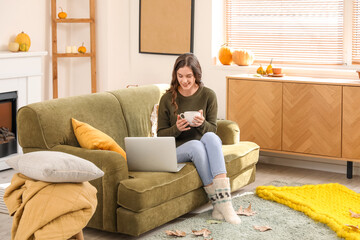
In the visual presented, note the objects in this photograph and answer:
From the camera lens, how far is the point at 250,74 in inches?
228

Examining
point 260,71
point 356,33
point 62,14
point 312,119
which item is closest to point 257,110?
point 260,71

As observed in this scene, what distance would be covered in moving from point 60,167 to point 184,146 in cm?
135

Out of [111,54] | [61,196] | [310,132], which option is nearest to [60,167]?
[61,196]

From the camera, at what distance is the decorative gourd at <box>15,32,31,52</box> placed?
19.1 ft

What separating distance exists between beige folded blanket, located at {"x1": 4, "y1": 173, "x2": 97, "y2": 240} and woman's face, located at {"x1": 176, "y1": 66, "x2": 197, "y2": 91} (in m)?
1.42

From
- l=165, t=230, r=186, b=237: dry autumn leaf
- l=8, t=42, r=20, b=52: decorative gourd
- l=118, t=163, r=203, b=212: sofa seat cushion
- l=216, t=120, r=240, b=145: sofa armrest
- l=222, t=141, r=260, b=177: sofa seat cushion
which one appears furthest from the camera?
l=8, t=42, r=20, b=52: decorative gourd

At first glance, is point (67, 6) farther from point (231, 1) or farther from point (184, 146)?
point (184, 146)

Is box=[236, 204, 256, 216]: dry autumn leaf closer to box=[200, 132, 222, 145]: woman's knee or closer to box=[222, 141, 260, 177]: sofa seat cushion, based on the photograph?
box=[222, 141, 260, 177]: sofa seat cushion

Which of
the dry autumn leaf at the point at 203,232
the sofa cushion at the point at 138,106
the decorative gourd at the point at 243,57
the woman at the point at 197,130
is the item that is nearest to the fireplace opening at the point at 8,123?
the sofa cushion at the point at 138,106

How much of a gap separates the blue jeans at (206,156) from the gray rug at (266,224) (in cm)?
30

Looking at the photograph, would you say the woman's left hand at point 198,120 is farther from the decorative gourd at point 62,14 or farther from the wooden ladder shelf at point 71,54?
the decorative gourd at point 62,14

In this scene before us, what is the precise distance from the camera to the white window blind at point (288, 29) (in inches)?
219

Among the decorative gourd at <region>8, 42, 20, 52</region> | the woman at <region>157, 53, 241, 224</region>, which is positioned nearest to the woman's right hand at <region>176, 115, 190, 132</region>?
the woman at <region>157, 53, 241, 224</region>

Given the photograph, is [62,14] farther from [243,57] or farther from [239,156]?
[239,156]
